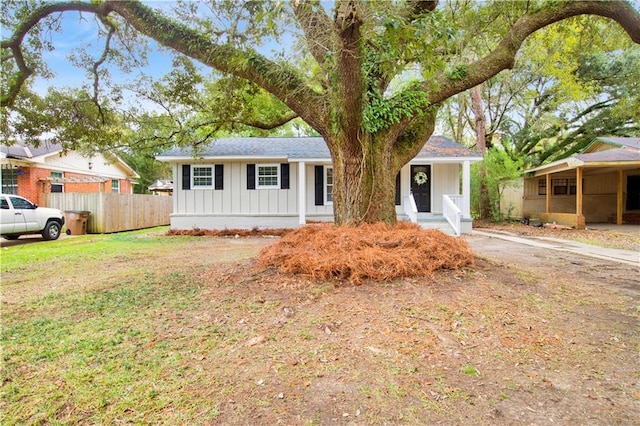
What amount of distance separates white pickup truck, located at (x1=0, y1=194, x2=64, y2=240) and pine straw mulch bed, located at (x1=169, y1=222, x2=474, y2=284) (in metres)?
9.44

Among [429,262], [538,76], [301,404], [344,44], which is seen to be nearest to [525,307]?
[429,262]

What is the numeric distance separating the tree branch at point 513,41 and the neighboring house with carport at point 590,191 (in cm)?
916

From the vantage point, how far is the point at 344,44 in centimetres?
Answer: 359

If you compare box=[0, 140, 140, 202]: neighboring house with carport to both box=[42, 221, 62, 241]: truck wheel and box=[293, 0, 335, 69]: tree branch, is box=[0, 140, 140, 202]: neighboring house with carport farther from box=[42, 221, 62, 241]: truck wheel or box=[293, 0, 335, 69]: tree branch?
box=[293, 0, 335, 69]: tree branch

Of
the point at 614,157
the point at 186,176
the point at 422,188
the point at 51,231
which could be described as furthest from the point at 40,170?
the point at 614,157

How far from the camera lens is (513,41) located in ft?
17.7

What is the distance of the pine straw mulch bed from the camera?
13.3ft

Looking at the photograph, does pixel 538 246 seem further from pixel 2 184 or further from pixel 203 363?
pixel 2 184

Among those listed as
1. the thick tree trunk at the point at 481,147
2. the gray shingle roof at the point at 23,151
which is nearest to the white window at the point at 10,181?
the gray shingle roof at the point at 23,151

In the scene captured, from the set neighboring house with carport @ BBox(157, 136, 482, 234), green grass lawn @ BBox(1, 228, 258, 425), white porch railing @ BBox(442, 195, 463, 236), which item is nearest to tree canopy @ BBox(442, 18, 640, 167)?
white porch railing @ BBox(442, 195, 463, 236)

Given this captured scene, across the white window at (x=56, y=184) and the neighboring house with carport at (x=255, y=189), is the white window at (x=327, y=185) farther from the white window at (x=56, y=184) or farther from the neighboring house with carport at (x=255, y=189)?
the white window at (x=56, y=184)

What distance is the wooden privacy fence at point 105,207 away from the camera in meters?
12.9

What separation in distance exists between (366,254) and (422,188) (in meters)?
9.23

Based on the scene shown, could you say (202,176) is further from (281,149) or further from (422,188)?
(422,188)
